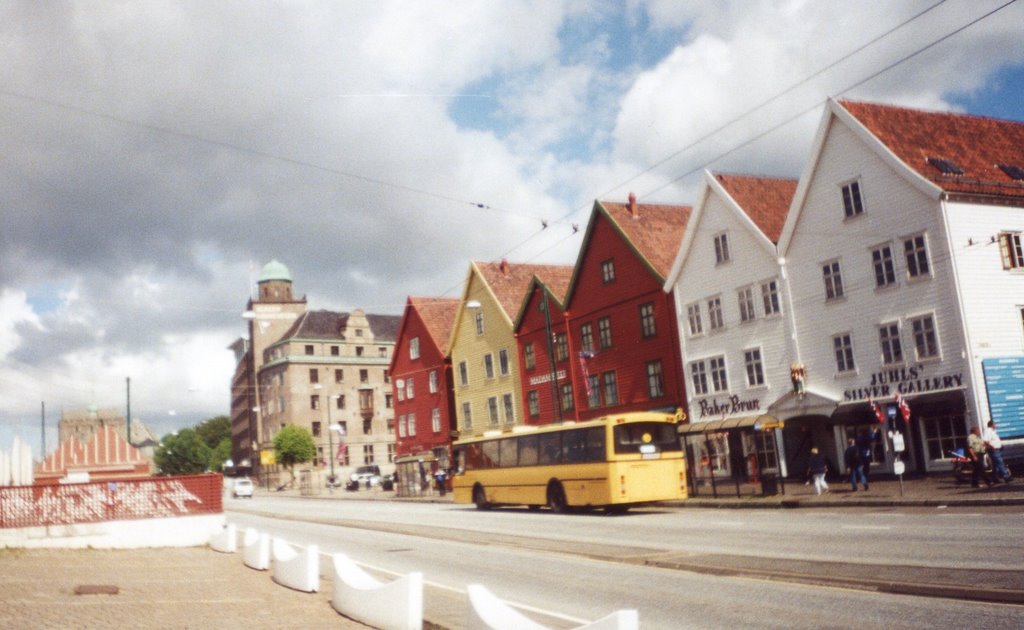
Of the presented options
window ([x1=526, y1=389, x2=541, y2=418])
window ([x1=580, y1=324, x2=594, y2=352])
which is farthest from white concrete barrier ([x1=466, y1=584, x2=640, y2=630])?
window ([x1=526, y1=389, x2=541, y2=418])

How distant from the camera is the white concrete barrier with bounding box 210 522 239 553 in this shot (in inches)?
862

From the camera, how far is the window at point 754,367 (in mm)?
37438

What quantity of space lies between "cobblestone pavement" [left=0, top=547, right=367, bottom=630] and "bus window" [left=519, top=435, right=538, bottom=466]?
13.7 meters

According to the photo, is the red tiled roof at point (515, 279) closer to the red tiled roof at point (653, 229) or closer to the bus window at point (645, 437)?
the red tiled roof at point (653, 229)

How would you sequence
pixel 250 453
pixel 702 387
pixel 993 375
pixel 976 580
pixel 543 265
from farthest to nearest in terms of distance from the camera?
pixel 250 453 < pixel 543 265 < pixel 702 387 < pixel 993 375 < pixel 976 580

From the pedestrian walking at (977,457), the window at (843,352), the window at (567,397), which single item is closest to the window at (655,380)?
the window at (567,397)

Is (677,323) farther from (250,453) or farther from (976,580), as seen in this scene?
(250,453)

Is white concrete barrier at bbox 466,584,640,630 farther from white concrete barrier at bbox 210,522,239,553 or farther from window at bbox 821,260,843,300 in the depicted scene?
window at bbox 821,260,843,300

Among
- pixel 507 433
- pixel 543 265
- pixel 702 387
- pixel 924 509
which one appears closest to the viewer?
pixel 924 509

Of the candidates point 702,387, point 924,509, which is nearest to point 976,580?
point 924,509

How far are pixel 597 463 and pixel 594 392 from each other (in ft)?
65.5

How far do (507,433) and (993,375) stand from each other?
52.7 ft

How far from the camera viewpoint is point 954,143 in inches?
1320

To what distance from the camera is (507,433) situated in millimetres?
33500
